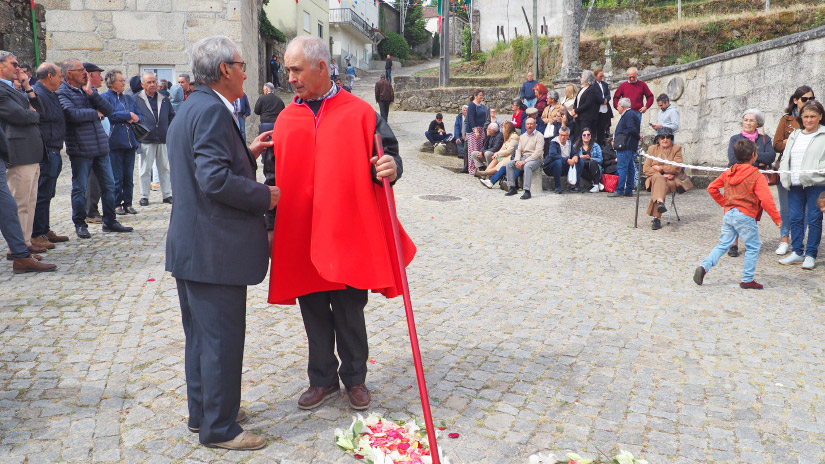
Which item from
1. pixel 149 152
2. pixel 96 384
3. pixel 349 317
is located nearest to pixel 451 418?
pixel 349 317

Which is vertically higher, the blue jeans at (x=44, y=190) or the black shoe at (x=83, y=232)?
the blue jeans at (x=44, y=190)

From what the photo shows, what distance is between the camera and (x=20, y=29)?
45.4ft

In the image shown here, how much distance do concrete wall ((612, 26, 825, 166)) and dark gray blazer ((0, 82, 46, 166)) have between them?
10.5 meters

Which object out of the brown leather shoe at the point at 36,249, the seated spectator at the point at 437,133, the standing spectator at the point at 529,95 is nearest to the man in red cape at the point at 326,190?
the brown leather shoe at the point at 36,249

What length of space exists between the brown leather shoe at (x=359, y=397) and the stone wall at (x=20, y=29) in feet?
41.5

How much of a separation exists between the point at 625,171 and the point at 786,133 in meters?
3.80

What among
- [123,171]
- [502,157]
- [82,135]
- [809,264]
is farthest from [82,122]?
[809,264]

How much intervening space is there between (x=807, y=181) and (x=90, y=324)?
7.02 meters

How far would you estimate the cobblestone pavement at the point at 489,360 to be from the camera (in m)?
3.51

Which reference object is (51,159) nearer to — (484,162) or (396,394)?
(396,394)

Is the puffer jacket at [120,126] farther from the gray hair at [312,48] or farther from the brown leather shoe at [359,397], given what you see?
the brown leather shoe at [359,397]

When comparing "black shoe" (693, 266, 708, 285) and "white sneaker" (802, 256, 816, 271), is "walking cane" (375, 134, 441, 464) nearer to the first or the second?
"black shoe" (693, 266, 708, 285)

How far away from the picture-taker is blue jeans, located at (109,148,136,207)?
9.01 m

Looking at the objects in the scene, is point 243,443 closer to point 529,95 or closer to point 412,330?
point 412,330
